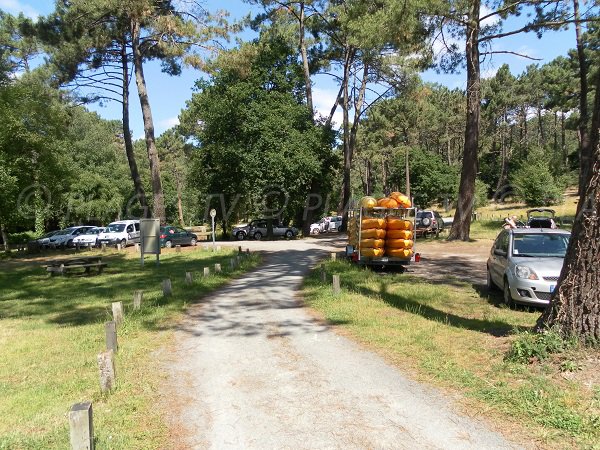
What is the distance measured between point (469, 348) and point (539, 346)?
1.09 metres

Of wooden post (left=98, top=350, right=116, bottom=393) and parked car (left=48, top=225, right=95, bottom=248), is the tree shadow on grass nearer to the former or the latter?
wooden post (left=98, top=350, right=116, bottom=393)

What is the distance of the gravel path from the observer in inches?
166

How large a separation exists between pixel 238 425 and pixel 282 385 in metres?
1.12

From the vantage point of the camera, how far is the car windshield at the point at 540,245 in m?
9.80

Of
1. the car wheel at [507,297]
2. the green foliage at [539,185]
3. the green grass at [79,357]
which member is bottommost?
the green grass at [79,357]

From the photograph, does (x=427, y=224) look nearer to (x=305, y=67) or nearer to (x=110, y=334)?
(x=305, y=67)

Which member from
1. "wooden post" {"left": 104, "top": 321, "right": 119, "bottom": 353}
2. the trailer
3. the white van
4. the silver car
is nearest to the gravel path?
"wooden post" {"left": 104, "top": 321, "right": 119, "bottom": 353}

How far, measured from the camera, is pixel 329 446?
4066 mm

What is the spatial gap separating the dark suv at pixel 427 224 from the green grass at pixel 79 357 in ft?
52.6

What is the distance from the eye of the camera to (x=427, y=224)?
29.4m

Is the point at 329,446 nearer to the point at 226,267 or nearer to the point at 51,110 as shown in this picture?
the point at 226,267

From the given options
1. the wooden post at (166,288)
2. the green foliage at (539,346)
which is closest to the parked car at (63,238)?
the wooden post at (166,288)

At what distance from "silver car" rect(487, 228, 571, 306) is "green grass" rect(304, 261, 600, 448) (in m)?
0.38

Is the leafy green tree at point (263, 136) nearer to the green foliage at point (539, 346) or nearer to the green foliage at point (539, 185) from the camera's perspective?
the green foliage at point (539, 185)
